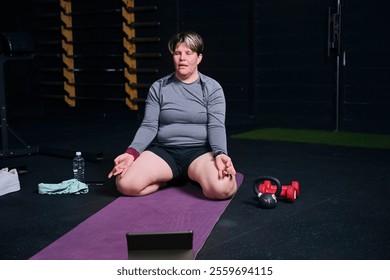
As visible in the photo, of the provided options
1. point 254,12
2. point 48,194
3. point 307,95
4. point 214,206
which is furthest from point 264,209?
point 254,12

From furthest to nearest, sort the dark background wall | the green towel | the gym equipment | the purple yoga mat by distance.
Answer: the dark background wall, the green towel, the gym equipment, the purple yoga mat

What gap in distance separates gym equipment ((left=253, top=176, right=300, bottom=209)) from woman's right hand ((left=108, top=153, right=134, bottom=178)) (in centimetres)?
67

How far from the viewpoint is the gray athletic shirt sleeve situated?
286 centimetres

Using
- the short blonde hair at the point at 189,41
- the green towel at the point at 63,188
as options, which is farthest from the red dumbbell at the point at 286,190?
the green towel at the point at 63,188

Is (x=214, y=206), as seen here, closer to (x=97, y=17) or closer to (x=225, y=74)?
(x=225, y=74)

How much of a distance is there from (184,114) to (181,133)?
4.3 inches

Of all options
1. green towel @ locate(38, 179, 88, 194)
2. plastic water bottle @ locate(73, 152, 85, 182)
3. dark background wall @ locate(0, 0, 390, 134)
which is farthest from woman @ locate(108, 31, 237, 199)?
dark background wall @ locate(0, 0, 390, 134)

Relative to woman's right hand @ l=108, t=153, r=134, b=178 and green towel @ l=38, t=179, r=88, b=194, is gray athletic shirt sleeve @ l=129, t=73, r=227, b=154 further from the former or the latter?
green towel @ l=38, t=179, r=88, b=194

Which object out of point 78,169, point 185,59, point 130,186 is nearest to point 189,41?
point 185,59

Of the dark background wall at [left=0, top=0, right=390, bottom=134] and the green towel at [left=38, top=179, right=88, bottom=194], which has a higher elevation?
the dark background wall at [left=0, top=0, right=390, bottom=134]

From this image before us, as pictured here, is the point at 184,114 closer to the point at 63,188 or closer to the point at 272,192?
the point at 272,192

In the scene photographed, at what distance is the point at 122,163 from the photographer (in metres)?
2.75

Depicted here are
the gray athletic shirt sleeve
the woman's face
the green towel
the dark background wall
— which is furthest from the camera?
the dark background wall

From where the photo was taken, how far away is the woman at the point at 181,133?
2762 millimetres
